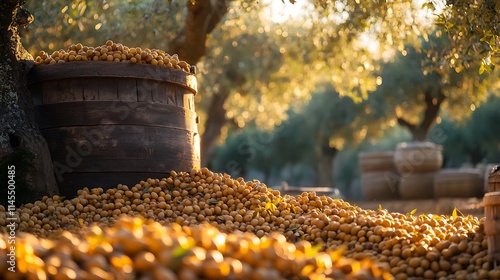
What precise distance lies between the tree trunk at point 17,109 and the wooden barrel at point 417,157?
18.3 meters

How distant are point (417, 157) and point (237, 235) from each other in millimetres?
20640

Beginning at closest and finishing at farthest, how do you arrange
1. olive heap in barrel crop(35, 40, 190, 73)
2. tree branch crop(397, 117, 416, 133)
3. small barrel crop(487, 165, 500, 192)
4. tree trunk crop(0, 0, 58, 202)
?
small barrel crop(487, 165, 500, 192) < tree trunk crop(0, 0, 58, 202) < olive heap in barrel crop(35, 40, 190, 73) < tree branch crop(397, 117, 416, 133)

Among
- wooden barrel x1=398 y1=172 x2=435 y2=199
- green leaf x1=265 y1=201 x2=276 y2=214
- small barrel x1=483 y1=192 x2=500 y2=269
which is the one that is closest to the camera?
small barrel x1=483 y1=192 x2=500 y2=269

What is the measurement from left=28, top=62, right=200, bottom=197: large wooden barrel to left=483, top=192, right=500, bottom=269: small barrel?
4.06 metres

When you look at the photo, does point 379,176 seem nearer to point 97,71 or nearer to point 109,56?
point 109,56

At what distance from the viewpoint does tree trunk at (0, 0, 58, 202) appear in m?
7.36

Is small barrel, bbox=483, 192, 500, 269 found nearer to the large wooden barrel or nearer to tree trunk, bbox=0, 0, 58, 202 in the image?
the large wooden barrel

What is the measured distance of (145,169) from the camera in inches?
315

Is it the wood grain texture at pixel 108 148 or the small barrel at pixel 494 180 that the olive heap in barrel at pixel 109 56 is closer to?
the wood grain texture at pixel 108 148

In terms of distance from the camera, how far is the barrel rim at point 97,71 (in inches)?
312

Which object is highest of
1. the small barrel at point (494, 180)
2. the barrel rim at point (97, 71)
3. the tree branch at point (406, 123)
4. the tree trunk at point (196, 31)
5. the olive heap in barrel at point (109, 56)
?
the tree branch at point (406, 123)

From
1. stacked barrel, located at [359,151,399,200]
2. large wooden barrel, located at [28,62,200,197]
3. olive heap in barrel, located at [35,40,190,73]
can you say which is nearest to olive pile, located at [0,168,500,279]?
large wooden barrel, located at [28,62,200,197]

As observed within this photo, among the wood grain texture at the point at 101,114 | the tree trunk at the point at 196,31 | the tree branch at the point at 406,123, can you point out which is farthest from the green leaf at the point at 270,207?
the tree branch at the point at 406,123

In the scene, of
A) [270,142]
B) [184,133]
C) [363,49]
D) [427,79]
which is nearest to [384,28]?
[363,49]
